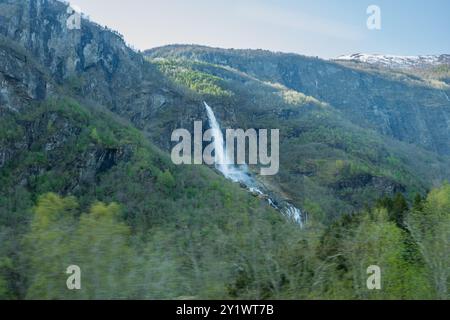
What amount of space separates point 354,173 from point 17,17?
317 feet

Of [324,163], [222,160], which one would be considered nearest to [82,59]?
[222,160]

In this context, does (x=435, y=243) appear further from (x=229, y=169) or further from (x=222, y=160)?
(x=222, y=160)

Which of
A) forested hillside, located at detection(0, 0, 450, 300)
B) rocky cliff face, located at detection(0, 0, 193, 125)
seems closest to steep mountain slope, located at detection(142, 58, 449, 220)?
forested hillside, located at detection(0, 0, 450, 300)

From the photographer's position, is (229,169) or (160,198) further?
(229,169)

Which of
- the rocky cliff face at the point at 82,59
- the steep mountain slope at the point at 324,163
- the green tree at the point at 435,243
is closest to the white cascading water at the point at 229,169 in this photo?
the steep mountain slope at the point at 324,163

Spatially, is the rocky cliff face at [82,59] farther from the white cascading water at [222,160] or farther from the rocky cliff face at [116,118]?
the white cascading water at [222,160]

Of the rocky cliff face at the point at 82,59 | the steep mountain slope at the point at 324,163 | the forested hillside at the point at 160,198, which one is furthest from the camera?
the rocky cliff face at the point at 82,59

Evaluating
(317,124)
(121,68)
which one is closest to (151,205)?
(121,68)

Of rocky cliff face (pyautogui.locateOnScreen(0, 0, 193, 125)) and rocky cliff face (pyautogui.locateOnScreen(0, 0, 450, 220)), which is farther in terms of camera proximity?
rocky cliff face (pyautogui.locateOnScreen(0, 0, 193, 125))

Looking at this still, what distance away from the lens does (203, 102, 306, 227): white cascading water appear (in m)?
99.5

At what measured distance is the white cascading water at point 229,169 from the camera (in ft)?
326

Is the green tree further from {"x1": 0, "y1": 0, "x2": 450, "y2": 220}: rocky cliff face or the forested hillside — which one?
{"x1": 0, "y1": 0, "x2": 450, "y2": 220}: rocky cliff face

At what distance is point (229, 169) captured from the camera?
130 metres

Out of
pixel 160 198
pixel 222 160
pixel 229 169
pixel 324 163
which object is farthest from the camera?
pixel 324 163
